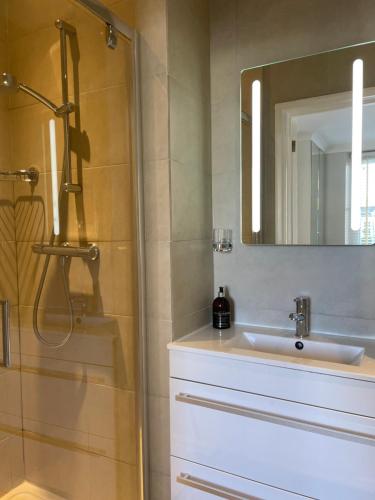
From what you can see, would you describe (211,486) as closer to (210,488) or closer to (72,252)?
(210,488)

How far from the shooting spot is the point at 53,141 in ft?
4.84

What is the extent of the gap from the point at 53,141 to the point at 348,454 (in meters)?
1.47

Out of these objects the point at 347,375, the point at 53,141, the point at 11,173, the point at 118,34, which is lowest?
the point at 347,375

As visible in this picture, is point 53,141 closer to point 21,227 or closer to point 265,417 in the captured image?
point 21,227

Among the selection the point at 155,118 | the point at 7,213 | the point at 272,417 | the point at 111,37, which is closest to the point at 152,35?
the point at 111,37

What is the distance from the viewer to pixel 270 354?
1.36 metres

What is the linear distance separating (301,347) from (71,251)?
3.16 ft

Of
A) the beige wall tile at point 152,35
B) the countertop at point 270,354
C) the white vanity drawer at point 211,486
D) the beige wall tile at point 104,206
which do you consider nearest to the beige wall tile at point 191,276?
the countertop at point 270,354

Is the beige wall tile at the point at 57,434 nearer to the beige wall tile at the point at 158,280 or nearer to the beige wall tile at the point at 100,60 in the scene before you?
the beige wall tile at the point at 158,280

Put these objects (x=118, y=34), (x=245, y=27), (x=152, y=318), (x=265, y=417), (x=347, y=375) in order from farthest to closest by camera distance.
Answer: (x=245, y=27) < (x=152, y=318) < (x=118, y=34) < (x=265, y=417) < (x=347, y=375)

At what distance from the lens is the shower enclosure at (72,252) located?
1440mm

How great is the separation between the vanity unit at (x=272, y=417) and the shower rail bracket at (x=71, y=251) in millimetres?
469

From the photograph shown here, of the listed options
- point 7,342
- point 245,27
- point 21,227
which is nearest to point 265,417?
point 7,342

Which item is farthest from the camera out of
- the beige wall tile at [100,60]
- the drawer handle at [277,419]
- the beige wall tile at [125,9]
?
the beige wall tile at [125,9]
